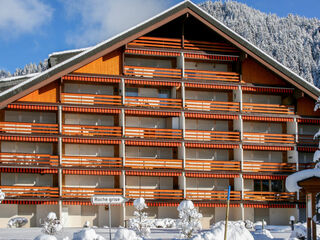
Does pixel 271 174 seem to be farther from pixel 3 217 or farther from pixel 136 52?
pixel 3 217

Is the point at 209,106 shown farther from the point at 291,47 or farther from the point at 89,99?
the point at 291,47

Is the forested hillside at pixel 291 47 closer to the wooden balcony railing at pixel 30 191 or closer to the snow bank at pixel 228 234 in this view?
the wooden balcony railing at pixel 30 191

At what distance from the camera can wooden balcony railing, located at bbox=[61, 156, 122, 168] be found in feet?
146

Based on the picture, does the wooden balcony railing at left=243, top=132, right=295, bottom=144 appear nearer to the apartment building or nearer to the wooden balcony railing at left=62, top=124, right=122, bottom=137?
the apartment building

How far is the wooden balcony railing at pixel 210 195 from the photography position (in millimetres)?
46375

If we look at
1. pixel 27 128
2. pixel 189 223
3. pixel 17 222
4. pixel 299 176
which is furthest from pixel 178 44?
pixel 299 176

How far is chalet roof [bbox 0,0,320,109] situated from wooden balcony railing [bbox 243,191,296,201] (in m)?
8.64

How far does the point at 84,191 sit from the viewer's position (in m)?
45.2

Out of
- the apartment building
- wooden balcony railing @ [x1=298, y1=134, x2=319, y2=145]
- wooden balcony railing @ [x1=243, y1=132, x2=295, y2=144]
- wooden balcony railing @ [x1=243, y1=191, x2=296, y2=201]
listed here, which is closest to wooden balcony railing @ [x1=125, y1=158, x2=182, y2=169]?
the apartment building

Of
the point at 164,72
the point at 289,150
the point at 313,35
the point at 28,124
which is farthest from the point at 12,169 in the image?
the point at 313,35

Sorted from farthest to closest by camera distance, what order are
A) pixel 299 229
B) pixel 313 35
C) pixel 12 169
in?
pixel 313 35 → pixel 12 169 → pixel 299 229

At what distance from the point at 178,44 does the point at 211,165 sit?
10468 mm

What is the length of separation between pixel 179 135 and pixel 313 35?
157 metres

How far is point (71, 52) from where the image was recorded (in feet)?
158
